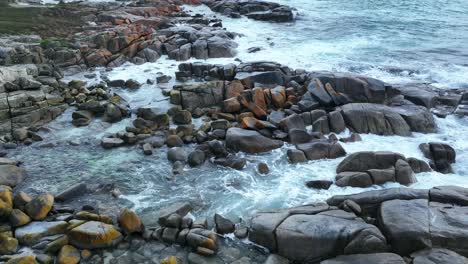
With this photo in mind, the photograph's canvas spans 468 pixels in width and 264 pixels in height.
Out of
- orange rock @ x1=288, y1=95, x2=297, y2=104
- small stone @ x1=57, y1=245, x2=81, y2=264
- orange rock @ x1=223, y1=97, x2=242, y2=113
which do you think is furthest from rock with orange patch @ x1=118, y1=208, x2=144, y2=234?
orange rock @ x1=288, y1=95, x2=297, y2=104

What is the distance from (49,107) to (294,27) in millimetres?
24439

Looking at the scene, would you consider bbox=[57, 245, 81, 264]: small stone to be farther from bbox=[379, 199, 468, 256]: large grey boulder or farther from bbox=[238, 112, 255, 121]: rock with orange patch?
bbox=[238, 112, 255, 121]: rock with orange patch

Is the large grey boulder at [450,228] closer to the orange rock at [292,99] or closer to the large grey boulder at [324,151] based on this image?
the large grey boulder at [324,151]

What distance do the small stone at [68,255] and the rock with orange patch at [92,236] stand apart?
21 centimetres

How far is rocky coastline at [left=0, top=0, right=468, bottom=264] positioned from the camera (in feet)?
33.8

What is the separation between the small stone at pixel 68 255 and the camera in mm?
9930

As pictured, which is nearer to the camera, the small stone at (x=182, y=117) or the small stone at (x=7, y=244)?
the small stone at (x=7, y=244)

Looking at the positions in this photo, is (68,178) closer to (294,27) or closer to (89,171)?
(89,171)

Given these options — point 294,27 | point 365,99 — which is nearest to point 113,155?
point 365,99

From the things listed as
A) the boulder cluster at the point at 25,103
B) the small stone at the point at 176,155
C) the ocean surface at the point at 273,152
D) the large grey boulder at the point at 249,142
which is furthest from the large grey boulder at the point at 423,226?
the boulder cluster at the point at 25,103

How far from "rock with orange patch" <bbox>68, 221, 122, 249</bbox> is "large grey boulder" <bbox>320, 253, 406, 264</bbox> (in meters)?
5.28

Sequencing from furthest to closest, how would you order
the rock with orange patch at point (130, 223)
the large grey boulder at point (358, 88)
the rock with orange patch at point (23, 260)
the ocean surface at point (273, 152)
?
the large grey boulder at point (358, 88) < the ocean surface at point (273, 152) < the rock with orange patch at point (130, 223) < the rock with orange patch at point (23, 260)

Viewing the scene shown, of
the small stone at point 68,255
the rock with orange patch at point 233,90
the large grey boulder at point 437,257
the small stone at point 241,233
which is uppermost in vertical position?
the rock with orange patch at point 233,90

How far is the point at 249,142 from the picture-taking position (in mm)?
15938
